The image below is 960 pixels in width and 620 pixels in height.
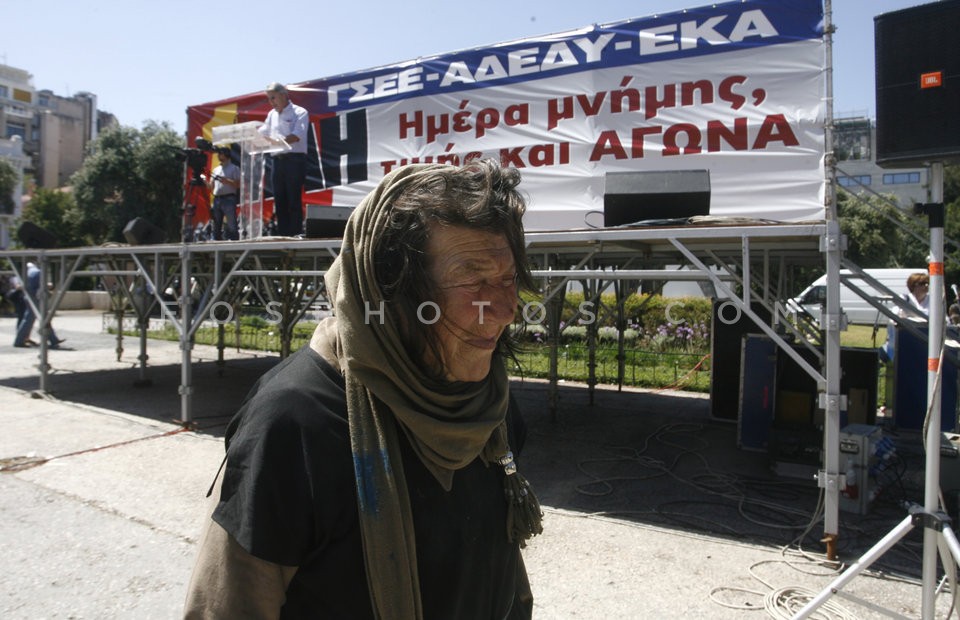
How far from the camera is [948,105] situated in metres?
3.27

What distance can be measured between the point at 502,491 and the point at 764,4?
5667 mm

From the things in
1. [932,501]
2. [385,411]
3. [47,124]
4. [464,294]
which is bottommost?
[932,501]

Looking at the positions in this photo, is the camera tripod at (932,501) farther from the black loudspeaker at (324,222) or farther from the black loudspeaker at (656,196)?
the black loudspeaker at (324,222)

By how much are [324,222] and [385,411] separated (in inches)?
235

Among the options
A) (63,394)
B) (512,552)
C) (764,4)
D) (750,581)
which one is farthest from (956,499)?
(63,394)

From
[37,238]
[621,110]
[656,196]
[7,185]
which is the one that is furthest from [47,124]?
[656,196]

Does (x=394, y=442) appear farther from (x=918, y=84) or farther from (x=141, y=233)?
(x=141, y=233)

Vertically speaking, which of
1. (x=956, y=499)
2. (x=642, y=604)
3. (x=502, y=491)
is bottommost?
(x=642, y=604)

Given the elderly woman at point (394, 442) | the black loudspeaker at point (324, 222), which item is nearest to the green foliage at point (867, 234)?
the black loudspeaker at point (324, 222)

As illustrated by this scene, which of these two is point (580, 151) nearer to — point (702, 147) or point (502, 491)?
point (702, 147)

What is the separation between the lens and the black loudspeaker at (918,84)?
10.6ft

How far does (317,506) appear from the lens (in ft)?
3.67

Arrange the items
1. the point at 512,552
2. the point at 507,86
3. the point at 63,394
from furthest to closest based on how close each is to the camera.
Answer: the point at 63,394
the point at 507,86
the point at 512,552

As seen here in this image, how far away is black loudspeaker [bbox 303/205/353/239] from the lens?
22.6 ft
